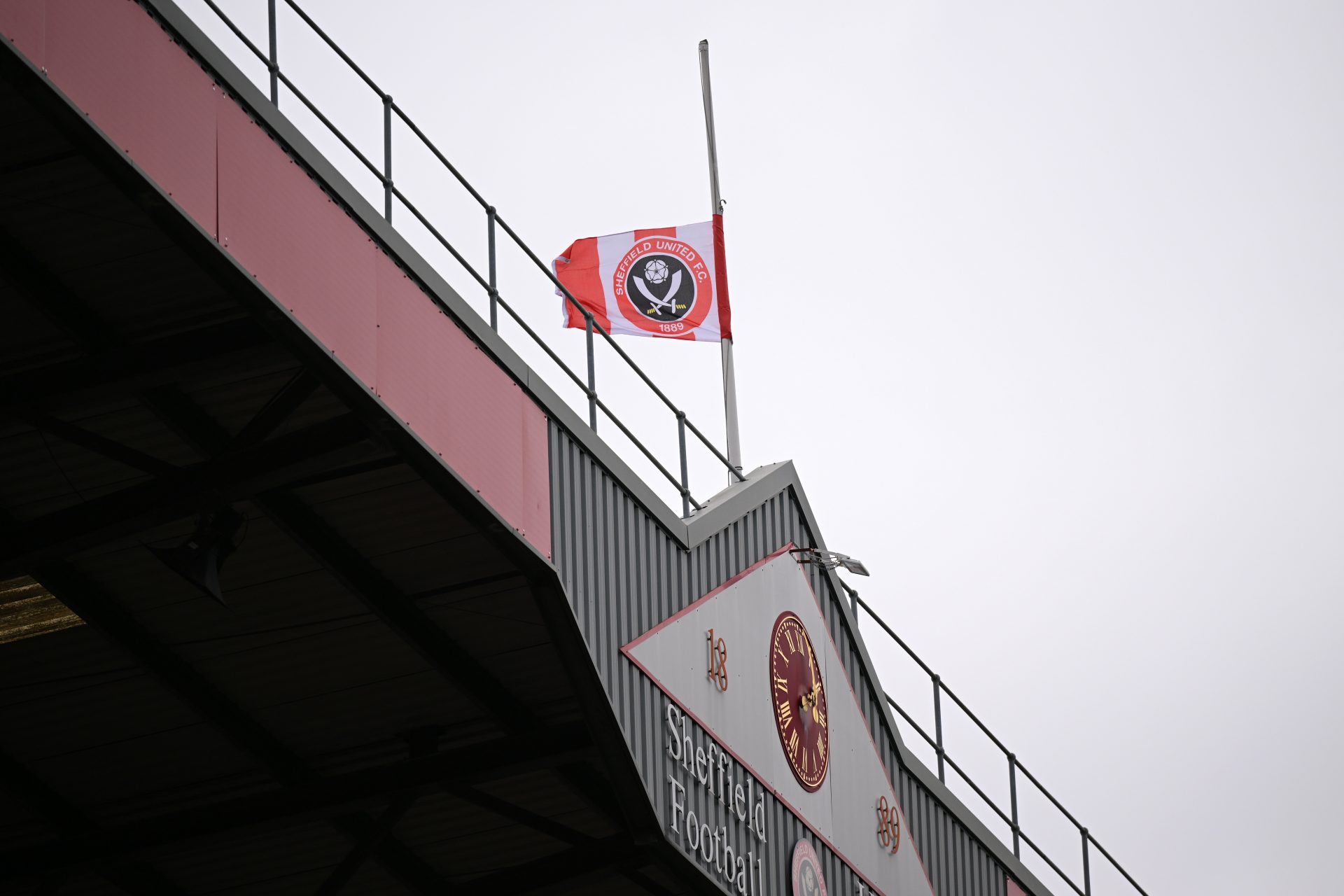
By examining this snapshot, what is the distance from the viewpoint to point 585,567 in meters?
16.7

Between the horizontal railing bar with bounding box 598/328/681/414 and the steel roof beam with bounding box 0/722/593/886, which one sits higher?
the horizontal railing bar with bounding box 598/328/681/414

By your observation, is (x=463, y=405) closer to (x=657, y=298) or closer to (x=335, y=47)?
(x=335, y=47)

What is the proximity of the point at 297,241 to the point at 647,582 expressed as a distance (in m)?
5.77

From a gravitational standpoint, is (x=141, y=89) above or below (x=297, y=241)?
above

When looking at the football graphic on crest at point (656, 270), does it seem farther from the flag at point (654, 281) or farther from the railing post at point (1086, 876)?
the railing post at point (1086, 876)

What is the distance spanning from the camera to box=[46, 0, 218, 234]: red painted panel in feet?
38.9

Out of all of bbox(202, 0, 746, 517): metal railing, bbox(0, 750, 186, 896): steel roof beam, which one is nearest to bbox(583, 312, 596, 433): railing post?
bbox(202, 0, 746, 517): metal railing

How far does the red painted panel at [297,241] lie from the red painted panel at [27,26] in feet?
5.23

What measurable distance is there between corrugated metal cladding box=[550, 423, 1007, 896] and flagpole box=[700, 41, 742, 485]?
121 centimetres

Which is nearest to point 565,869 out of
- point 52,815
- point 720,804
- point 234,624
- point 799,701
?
point 720,804

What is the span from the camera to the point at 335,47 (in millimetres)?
15695

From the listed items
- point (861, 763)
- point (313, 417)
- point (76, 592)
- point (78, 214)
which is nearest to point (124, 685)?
point (76, 592)

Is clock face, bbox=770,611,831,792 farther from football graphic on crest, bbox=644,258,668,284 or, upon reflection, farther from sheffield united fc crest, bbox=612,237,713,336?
football graphic on crest, bbox=644,258,668,284

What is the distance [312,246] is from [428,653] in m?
5.13
